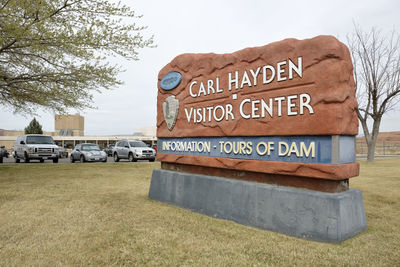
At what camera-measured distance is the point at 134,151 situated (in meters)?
19.6

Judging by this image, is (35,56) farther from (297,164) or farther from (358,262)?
(358,262)

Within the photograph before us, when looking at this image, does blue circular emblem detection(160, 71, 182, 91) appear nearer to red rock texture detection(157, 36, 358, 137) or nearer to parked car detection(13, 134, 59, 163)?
red rock texture detection(157, 36, 358, 137)

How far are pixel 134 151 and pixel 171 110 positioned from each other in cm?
1364

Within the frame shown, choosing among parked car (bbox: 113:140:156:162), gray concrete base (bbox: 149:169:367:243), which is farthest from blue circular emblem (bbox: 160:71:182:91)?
parked car (bbox: 113:140:156:162)

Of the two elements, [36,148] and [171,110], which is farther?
[36,148]

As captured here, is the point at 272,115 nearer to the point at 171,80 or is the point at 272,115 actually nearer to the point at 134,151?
the point at 171,80

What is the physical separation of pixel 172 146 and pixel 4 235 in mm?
3632

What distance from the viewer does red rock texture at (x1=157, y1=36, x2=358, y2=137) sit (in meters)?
3.94

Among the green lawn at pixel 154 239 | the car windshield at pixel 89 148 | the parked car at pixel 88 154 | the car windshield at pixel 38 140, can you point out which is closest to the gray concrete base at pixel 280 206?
the green lawn at pixel 154 239

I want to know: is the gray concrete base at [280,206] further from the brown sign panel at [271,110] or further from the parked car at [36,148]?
the parked car at [36,148]

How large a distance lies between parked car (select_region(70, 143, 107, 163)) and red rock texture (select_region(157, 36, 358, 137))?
14.8 m

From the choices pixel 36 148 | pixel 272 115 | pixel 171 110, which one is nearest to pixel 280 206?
Result: pixel 272 115

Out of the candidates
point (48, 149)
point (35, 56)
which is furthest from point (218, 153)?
point (48, 149)

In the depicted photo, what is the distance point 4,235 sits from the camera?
4.16 meters
